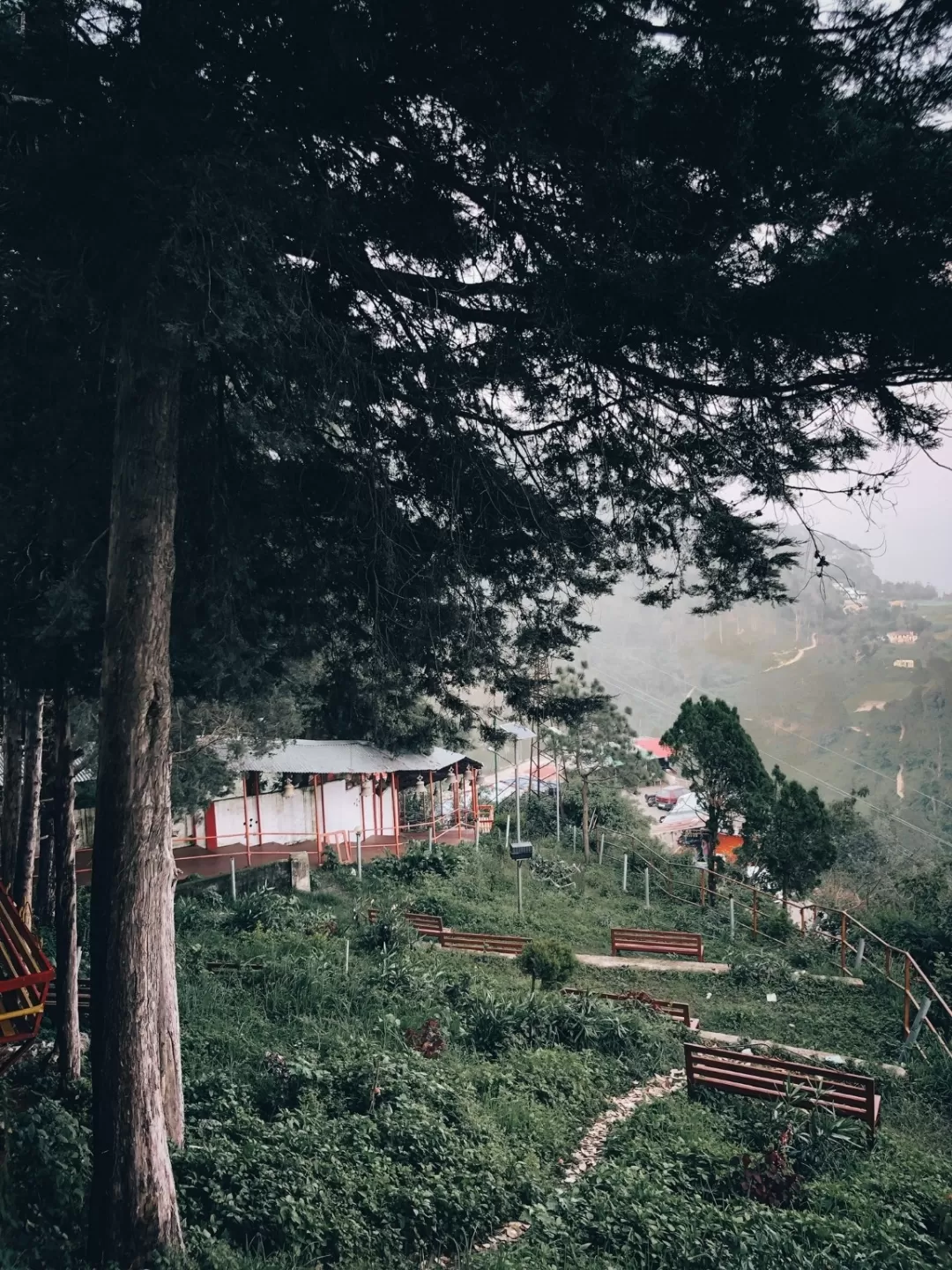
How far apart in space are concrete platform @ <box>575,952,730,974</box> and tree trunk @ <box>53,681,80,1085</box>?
10997 millimetres

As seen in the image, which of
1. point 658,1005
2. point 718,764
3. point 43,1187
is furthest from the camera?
point 718,764

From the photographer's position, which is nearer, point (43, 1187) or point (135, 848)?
point (135, 848)

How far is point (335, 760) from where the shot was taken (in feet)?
87.3

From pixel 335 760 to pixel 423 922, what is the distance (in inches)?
362

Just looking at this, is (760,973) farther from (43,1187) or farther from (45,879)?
(43,1187)

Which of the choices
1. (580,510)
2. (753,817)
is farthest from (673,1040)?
(753,817)

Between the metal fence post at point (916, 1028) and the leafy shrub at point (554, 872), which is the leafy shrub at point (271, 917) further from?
the leafy shrub at point (554, 872)

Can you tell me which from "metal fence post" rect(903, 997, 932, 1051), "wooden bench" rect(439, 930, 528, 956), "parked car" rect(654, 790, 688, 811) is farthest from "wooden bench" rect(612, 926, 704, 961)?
"parked car" rect(654, 790, 688, 811)

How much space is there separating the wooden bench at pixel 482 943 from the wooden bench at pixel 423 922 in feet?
0.85

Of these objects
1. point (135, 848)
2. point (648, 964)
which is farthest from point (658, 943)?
point (135, 848)

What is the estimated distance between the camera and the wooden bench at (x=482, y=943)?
16828 mm

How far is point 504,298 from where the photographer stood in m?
6.62

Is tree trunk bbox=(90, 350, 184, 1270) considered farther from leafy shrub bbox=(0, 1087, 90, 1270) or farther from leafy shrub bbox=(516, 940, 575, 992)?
leafy shrub bbox=(516, 940, 575, 992)

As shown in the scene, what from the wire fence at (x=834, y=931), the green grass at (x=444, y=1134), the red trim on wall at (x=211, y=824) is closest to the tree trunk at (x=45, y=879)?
the green grass at (x=444, y=1134)
